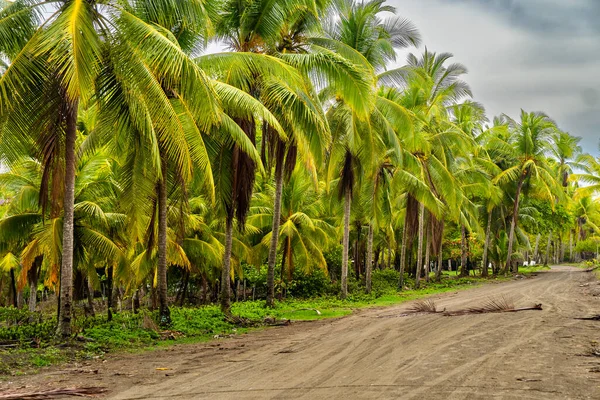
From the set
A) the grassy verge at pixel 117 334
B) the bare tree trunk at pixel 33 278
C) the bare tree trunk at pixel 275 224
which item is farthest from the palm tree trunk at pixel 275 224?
the bare tree trunk at pixel 33 278

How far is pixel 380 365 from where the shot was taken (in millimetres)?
7836

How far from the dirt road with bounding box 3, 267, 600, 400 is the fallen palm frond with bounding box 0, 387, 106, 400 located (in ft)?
0.79

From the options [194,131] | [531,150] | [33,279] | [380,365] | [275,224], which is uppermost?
[531,150]

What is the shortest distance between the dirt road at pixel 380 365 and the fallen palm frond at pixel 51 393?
0.24 meters

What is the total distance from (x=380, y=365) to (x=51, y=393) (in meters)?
4.21

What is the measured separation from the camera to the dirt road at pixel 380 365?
636cm

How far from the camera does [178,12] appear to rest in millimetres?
10109

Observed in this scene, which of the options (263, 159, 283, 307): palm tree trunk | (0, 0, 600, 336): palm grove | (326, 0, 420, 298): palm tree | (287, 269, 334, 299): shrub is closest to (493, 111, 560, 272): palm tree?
(0, 0, 600, 336): palm grove

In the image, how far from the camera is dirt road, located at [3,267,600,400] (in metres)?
6.36

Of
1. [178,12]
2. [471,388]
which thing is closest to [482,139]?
[178,12]

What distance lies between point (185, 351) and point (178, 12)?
6.08 m

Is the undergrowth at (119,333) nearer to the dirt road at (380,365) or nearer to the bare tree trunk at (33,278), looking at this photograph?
the dirt road at (380,365)

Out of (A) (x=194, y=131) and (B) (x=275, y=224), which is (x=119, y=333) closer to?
(A) (x=194, y=131)

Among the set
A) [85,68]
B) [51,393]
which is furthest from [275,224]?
[51,393]
